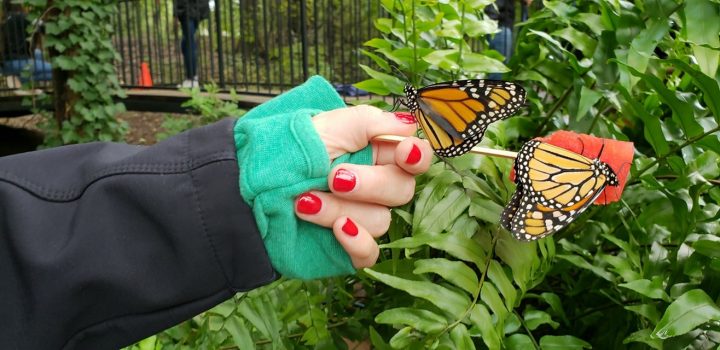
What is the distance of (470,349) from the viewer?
2.84 ft

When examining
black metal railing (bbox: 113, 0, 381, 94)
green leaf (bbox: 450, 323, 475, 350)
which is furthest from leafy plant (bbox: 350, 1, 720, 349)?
black metal railing (bbox: 113, 0, 381, 94)

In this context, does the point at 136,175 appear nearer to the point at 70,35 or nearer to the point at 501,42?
the point at 501,42

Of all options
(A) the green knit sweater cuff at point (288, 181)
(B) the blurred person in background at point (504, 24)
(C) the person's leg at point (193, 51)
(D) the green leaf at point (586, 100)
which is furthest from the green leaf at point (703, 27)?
(C) the person's leg at point (193, 51)

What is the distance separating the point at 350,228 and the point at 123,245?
264 millimetres

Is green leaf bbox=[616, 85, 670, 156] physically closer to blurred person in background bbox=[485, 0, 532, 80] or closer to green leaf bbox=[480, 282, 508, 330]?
green leaf bbox=[480, 282, 508, 330]

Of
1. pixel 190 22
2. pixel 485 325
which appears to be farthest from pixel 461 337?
pixel 190 22

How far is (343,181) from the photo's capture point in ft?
2.58

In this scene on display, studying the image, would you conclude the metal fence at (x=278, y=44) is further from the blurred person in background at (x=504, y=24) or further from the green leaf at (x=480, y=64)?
the green leaf at (x=480, y=64)

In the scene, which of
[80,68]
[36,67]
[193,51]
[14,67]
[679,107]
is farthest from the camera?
[14,67]

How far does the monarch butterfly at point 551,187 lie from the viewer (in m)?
0.77

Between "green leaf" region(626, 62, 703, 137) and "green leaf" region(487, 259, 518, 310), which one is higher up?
"green leaf" region(626, 62, 703, 137)

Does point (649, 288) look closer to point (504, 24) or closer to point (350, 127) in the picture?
point (350, 127)

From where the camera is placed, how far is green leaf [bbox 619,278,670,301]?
36.7 inches

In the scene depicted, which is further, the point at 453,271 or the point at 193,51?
the point at 193,51
